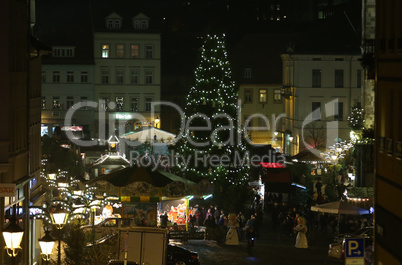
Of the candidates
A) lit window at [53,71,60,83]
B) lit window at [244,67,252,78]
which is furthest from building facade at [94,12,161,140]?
lit window at [244,67,252,78]

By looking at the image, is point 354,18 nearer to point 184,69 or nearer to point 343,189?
point 184,69

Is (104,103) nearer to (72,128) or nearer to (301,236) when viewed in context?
(72,128)

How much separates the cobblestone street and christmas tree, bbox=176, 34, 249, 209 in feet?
29.3

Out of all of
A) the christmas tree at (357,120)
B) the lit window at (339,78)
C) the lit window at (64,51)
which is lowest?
the christmas tree at (357,120)

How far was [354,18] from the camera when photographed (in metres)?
70.7

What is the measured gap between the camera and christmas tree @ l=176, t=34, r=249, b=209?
158 feet

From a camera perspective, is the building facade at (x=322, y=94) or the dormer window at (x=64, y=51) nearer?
the building facade at (x=322, y=94)

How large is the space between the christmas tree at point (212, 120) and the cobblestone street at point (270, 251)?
8.93 metres

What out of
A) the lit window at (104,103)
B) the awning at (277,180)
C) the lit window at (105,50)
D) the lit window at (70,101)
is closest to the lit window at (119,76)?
the lit window at (105,50)

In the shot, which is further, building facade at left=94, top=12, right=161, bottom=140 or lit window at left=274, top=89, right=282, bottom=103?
lit window at left=274, top=89, right=282, bottom=103

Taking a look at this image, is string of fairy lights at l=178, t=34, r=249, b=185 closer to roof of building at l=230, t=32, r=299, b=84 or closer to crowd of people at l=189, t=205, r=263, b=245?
crowd of people at l=189, t=205, r=263, b=245

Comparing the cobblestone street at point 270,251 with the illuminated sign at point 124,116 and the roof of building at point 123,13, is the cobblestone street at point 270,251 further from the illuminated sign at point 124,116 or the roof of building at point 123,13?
the roof of building at point 123,13

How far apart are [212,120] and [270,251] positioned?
48.2ft

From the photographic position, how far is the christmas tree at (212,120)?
4825 cm
